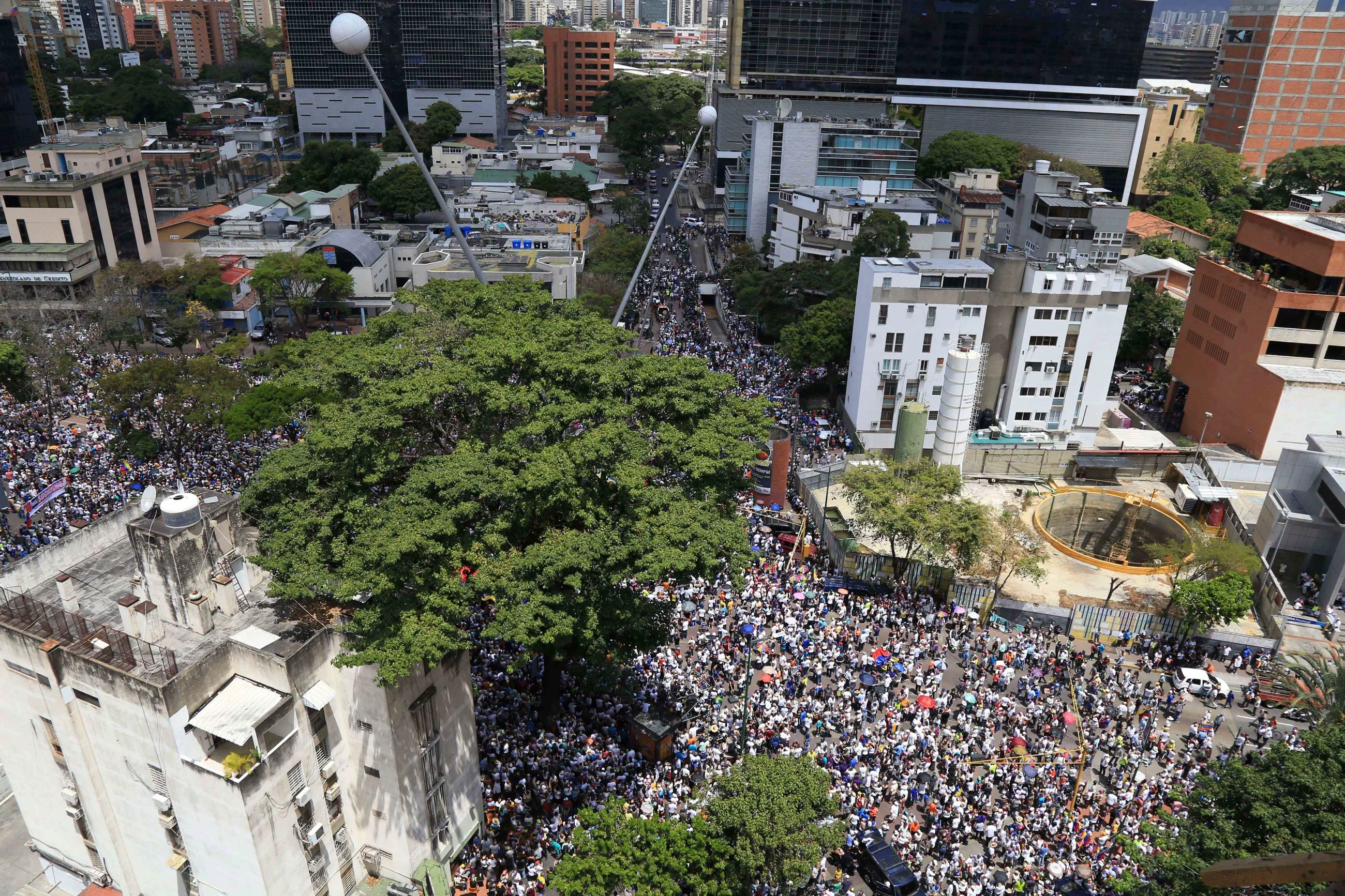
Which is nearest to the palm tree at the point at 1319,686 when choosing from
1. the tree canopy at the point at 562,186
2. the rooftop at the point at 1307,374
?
the rooftop at the point at 1307,374

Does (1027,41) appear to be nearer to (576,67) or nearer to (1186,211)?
(1186,211)

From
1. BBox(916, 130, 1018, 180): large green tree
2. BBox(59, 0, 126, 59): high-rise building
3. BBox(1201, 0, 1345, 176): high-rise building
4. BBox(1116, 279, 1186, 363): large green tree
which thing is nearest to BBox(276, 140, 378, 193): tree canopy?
BBox(916, 130, 1018, 180): large green tree

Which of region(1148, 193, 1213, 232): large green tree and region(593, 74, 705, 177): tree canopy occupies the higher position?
region(593, 74, 705, 177): tree canopy

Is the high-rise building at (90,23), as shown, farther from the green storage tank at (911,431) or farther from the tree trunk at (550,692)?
the tree trunk at (550,692)

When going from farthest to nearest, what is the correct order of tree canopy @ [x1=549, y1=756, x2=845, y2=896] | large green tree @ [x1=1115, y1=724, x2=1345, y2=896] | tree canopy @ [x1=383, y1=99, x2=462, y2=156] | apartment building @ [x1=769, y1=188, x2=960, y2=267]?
tree canopy @ [x1=383, y1=99, x2=462, y2=156] < apartment building @ [x1=769, y1=188, x2=960, y2=267] < tree canopy @ [x1=549, y1=756, x2=845, y2=896] < large green tree @ [x1=1115, y1=724, x2=1345, y2=896]

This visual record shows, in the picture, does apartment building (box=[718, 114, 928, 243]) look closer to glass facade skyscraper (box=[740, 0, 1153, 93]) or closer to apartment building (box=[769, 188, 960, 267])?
apartment building (box=[769, 188, 960, 267])

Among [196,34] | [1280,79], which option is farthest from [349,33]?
[196,34]
